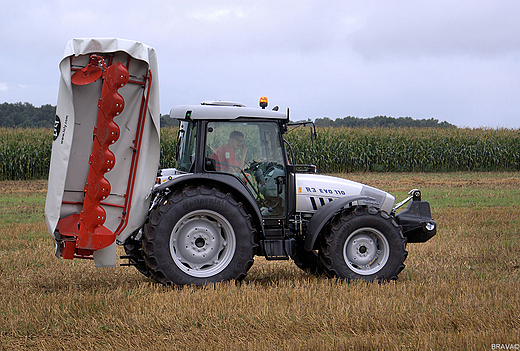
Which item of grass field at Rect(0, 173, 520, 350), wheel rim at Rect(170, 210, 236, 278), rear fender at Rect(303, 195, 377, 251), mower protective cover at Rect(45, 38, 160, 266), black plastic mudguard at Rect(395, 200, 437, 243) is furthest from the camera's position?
black plastic mudguard at Rect(395, 200, 437, 243)

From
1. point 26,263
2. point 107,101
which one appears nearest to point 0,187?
point 26,263

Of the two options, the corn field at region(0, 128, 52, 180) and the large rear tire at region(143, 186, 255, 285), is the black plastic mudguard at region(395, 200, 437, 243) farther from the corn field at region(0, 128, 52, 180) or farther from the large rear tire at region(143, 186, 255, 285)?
the corn field at region(0, 128, 52, 180)

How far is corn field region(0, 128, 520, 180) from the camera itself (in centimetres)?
2152

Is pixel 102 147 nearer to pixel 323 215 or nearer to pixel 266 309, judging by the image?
pixel 266 309

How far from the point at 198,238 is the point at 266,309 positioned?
50.9 inches

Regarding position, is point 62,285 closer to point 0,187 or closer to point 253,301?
point 253,301

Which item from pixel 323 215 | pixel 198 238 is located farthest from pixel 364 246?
pixel 198 238

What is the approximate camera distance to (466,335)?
425cm

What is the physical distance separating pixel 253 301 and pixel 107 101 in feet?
8.14

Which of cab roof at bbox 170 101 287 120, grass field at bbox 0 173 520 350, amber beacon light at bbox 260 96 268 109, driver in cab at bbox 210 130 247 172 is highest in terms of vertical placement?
amber beacon light at bbox 260 96 268 109

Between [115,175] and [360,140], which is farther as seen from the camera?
[360,140]

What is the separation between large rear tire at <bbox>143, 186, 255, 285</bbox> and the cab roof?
0.89 metres

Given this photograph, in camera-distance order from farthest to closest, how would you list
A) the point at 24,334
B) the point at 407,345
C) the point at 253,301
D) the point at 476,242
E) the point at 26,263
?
the point at 476,242, the point at 26,263, the point at 253,301, the point at 24,334, the point at 407,345

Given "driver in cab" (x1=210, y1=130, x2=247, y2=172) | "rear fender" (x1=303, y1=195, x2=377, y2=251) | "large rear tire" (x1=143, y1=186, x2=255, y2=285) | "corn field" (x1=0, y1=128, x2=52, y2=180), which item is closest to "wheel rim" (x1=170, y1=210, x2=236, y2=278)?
"large rear tire" (x1=143, y1=186, x2=255, y2=285)
